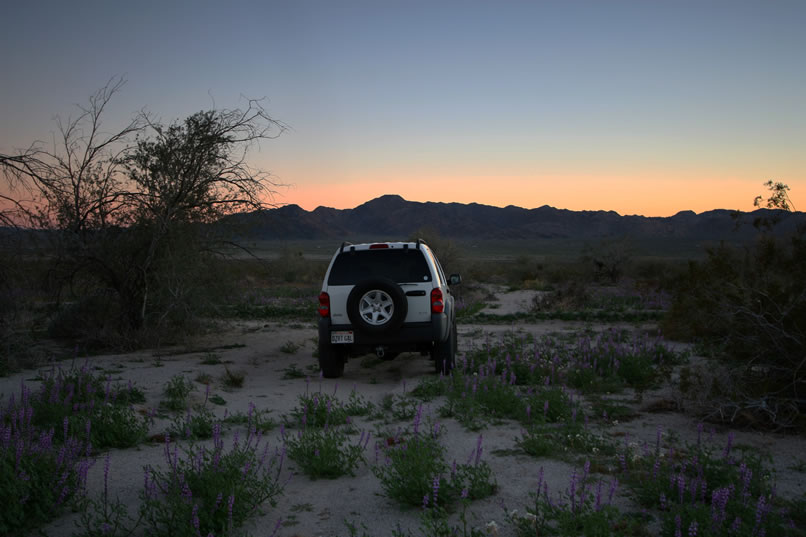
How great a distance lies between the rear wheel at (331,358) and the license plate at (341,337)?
0.13 m

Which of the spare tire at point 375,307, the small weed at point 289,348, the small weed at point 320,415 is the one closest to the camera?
the small weed at point 320,415

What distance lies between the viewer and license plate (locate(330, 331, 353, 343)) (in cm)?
871

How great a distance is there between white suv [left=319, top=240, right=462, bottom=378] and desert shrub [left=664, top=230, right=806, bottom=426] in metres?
3.51

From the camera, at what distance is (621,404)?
738cm

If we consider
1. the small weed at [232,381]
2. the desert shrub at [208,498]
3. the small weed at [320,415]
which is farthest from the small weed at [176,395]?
the desert shrub at [208,498]

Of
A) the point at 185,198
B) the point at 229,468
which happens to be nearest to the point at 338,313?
the point at 229,468

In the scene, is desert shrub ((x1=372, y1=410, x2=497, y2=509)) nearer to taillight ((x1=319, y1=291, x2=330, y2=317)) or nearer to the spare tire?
the spare tire

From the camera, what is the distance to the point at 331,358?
900cm

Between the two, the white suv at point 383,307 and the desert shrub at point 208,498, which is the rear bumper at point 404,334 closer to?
the white suv at point 383,307

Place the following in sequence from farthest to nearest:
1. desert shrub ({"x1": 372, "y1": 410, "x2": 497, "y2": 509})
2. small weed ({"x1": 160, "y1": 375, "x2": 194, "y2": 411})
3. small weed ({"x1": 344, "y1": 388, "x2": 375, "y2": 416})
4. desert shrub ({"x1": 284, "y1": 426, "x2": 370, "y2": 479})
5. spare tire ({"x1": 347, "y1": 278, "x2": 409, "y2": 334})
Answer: spare tire ({"x1": 347, "y1": 278, "x2": 409, "y2": 334})
small weed ({"x1": 160, "y1": 375, "x2": 194, "y2": 411})
small weed ({"x1": 344, "y1": 388, "x2": 375, "y2": 416})
desert shrub ({"x1": 284, "y1": 426, "x2": 370, "y2": 479})
desert shrub ({"x1": 372, "y1": 410, "x2": 497, "y2": 509})

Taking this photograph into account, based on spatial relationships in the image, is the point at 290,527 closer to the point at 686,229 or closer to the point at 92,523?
the point at 92,523

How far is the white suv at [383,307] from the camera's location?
8531 millimetres

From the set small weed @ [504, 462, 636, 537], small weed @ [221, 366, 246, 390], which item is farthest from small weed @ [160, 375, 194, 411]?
small weed @ [504, 462, 636, 537]

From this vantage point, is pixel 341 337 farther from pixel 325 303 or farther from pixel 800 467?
pixel 800 467
